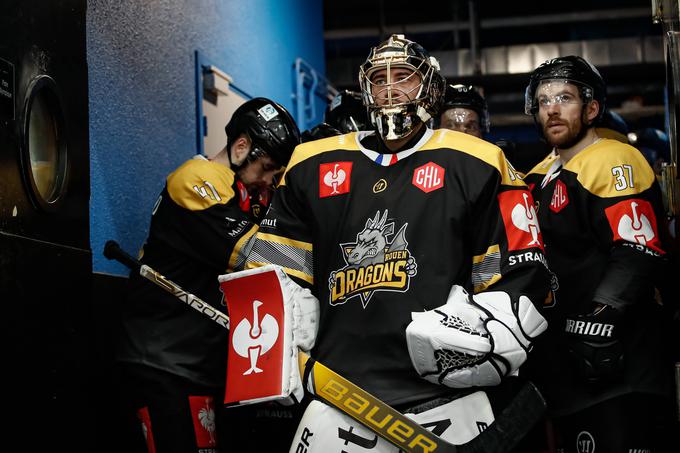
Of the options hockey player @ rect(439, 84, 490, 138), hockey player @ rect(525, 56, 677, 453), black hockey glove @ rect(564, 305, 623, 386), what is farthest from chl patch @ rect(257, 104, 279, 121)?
black hockey glove @ rect(564, 305, 623, 386)

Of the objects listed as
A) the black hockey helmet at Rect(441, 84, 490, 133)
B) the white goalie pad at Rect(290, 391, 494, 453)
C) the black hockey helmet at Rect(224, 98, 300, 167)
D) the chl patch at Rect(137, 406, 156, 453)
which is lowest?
the chl patch at Rect(137, 406, 156, 453)

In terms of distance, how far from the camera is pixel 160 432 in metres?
3.04

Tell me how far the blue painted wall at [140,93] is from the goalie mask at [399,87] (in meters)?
1.51

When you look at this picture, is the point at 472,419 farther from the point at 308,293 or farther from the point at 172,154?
the point at 172,154

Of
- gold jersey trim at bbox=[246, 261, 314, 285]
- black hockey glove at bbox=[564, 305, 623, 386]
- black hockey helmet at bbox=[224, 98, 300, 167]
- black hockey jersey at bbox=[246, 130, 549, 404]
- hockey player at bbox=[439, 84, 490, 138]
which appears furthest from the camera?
hockey player at bbox=[439, 84, 490, 138]

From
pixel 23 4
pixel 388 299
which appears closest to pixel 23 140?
pixel 23 4

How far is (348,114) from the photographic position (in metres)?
4.30

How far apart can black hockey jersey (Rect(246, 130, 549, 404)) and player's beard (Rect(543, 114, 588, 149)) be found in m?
0.83

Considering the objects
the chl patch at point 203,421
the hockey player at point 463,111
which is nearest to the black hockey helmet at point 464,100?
the hockey player at point 463,111

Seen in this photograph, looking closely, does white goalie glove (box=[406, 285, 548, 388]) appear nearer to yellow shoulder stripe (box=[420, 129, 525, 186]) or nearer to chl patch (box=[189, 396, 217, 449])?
yellow shoulder stripe (box=[420, 129, 525, 186])

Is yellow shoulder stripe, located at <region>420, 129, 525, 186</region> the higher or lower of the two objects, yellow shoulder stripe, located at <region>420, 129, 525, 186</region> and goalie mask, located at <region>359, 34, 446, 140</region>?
the lower

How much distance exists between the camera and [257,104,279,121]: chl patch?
11.6 ft

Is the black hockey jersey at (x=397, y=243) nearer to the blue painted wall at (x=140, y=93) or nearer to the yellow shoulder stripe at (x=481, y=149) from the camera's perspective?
the yellow shoulder stripe at (x=481, y=149)

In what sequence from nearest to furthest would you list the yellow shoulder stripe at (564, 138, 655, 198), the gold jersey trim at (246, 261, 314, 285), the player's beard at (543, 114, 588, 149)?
the gold jersey trim at (246, 261, 314, 285) < the yellow shoulder stripe at (564, 138, 655, 198) < the player's beard at (543, 114, 588, 149)
